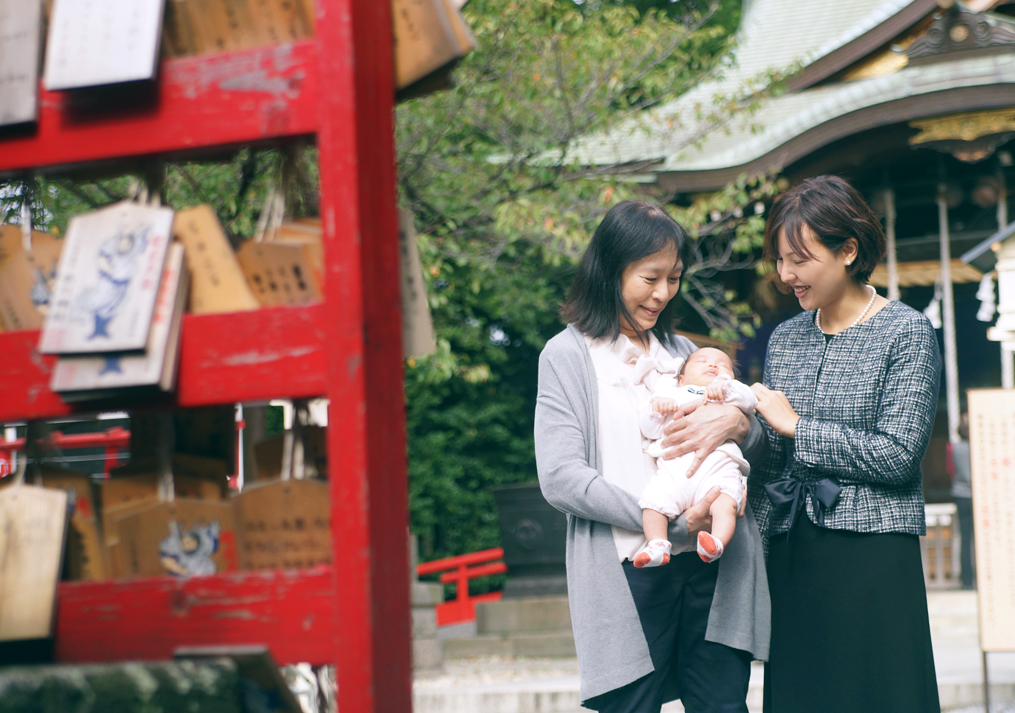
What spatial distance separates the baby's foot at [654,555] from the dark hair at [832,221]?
0.89m

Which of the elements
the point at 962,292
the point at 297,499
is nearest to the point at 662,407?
the point at 297,499

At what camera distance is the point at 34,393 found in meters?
1.53

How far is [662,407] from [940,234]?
8.70 m

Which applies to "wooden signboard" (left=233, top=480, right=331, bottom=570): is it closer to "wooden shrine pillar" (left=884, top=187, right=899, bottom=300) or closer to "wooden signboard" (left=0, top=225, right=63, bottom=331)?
"wooden signboard" (left=0, top=225, right=63, bottom=331)

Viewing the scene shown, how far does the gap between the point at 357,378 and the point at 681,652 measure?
1341mm

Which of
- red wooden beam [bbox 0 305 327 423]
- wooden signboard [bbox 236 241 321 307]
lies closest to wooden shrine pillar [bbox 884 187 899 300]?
wooden signboard [bbox 236 241 321 307]

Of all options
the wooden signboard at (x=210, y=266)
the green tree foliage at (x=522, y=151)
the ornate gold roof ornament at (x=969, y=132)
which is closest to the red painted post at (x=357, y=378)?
the wooden signboard at (x=210, y=266)

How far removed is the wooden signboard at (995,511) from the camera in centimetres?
446

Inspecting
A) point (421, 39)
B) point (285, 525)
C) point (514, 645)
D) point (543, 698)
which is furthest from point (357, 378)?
point (514, 645)

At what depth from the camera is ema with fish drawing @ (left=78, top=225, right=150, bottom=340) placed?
58.4 inches

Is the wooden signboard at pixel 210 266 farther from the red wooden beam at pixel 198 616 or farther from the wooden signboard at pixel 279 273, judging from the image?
the red wooden beam at pixel 198 616

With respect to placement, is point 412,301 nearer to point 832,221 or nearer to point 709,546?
point 709,546

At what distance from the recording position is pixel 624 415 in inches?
93.6

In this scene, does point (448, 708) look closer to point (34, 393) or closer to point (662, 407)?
point (662, 407)
